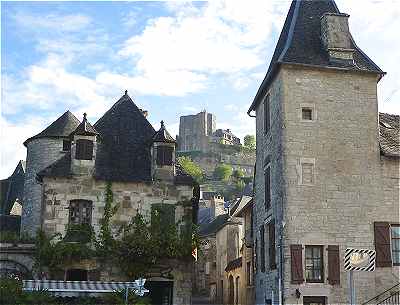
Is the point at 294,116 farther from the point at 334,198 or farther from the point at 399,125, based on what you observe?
the point at 399,125

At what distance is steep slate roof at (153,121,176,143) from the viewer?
2323 cm

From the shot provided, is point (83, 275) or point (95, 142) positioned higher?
point (95, 142)

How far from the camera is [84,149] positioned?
22703 millimetres

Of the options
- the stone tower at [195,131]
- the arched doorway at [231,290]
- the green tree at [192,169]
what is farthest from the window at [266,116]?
the stone tower at [195,131]

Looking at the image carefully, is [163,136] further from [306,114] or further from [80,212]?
[306,114]

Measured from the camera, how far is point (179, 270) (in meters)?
22.1

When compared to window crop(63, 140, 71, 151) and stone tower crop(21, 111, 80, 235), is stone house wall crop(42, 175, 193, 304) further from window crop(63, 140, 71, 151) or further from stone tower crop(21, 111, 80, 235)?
window crop(63, 140, 71, 151)

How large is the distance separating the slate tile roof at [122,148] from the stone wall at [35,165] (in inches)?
102

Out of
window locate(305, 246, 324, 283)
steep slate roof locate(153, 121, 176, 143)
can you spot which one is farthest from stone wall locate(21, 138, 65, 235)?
window locate(305, 246, 324, 283)

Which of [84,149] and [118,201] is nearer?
[118,201]

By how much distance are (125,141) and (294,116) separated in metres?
7.41

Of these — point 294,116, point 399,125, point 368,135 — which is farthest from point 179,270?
point 399,125

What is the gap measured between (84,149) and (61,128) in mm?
3907

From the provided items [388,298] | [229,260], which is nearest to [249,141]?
[229,260]
